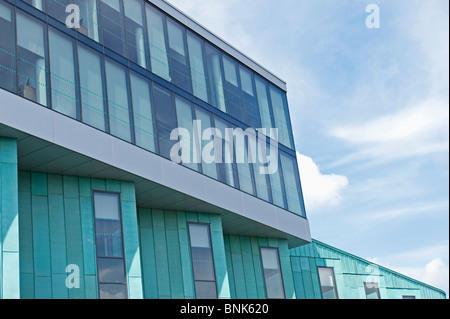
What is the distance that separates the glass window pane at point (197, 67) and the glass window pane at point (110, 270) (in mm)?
8965

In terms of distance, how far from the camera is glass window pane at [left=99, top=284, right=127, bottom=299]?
68.6ft

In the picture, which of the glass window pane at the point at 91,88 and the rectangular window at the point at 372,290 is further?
the rectangular window at the point at 372,290

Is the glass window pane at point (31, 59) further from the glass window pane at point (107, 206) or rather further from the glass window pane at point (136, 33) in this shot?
the glass window pane at point (136, 33)

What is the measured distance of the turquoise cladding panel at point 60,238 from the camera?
20141mm

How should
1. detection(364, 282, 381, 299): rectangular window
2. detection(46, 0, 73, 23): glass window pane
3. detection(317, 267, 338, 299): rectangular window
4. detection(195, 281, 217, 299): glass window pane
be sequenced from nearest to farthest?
1. detection(46, 0, 73, 23): glass window pane
2. detection(195, 281, 217, 299): glass window pane
3. detection(317, 267, 338, 299): rectangular window
4. detection(364, 282, 381, 299): rectangular window

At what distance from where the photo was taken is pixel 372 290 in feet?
127

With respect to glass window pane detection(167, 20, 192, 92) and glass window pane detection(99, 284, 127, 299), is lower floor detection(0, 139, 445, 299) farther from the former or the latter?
glass window pane detection(167, 20, 192, 92)

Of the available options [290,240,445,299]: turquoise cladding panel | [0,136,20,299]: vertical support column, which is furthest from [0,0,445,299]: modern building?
[290,240,445,299]: turquoise cladding panel

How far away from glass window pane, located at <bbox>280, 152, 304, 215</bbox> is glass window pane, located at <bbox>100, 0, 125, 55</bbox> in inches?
434

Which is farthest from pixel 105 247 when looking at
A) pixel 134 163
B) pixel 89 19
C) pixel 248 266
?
pixel 248 266

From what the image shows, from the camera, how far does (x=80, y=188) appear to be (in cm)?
2212

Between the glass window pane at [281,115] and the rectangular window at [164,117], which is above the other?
the glass window pane at [281,115]

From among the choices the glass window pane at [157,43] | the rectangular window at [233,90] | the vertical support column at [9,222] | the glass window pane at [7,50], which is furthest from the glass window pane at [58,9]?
the rectangular window at [233,90]

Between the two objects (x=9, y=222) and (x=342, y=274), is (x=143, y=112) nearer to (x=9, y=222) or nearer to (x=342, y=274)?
(x=9, y=222)
